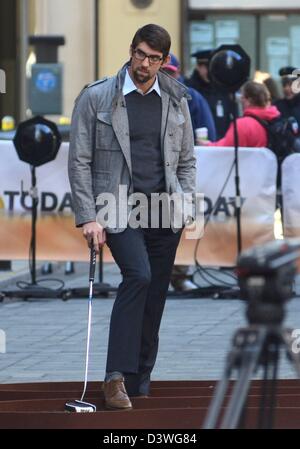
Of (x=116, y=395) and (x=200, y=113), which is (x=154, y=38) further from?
(x=200, y=113)

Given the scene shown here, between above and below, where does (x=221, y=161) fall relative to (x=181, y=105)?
below

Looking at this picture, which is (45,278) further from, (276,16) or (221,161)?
(276,16)

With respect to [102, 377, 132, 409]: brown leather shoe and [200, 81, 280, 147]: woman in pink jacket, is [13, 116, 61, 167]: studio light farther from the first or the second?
[102, 377, 132, 409]: brown leather shoe

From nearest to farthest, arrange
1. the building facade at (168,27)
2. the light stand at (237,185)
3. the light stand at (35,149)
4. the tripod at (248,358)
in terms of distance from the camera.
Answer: the tripod at (248,358), the light stand at (35,149), the light stand at (237,185), the building facade at (168,27)

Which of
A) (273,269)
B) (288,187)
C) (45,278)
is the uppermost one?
(273,269)

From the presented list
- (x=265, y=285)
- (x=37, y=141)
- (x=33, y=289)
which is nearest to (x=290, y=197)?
(x=37, y=141)

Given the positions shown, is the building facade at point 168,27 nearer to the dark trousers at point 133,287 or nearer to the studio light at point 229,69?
the studio light at point 229,69

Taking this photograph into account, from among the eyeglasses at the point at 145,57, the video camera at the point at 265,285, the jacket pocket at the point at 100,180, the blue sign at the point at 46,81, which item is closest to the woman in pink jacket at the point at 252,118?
the blue sign at the point at 46,81

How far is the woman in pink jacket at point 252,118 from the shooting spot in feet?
40.9

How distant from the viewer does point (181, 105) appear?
678 cm

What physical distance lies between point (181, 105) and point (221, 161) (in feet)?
16.8

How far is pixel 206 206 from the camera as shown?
11969mm

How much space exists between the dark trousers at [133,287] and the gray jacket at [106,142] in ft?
0.38
